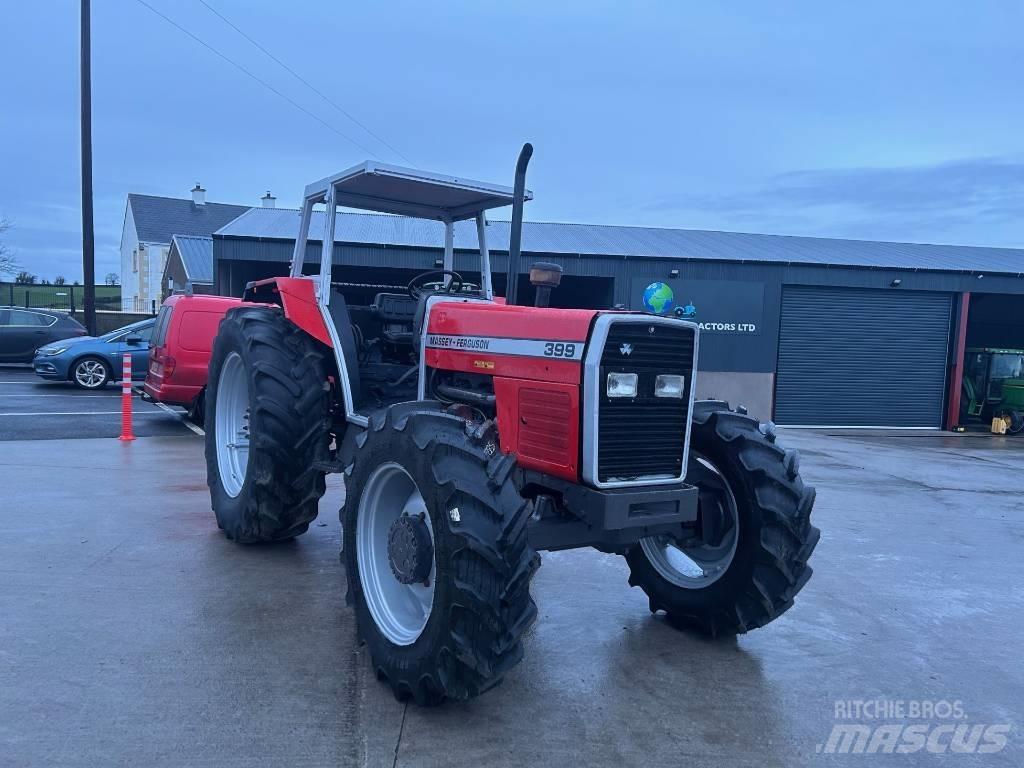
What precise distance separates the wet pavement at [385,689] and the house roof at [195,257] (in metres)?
23.0

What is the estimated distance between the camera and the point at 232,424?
19.0ft

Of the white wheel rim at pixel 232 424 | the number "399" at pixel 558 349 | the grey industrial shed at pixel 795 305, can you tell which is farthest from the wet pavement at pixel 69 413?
the number "399" at pixel 558 349

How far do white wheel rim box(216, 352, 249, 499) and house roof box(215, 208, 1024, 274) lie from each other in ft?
32.7

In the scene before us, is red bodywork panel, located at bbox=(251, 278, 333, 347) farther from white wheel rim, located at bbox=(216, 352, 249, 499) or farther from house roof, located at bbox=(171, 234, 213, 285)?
house roof, located at bbox=(171, 234, 213, 285)

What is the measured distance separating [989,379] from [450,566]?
66.0ft

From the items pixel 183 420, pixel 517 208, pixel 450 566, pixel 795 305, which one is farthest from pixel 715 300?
pixel 450 566

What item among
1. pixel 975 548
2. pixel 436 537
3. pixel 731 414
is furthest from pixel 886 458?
pixel 436 537

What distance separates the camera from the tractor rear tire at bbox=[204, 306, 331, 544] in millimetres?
4758

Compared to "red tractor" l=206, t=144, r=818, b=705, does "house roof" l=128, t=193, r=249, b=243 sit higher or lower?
higher

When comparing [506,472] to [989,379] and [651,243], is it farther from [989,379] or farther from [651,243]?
[989,379]

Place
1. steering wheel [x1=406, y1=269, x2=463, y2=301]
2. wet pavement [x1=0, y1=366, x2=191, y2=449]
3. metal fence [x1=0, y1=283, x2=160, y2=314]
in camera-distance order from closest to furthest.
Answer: steering wheel [x1=406, y1=269, x2=463, y2=301] < wet pavement [x1=0, y1=366, x2=191, y2=449] < metal fence [x1=0, y1=283, x2=160, y2=314]

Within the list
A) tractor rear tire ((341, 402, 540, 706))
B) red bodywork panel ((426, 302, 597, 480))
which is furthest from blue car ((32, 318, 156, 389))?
tractor rear tire ((341, 402, 540, 706))

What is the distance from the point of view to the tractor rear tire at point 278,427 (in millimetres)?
4758

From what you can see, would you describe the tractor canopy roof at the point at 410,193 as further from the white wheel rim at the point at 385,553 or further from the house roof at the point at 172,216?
the house roof at the point at 172,216
